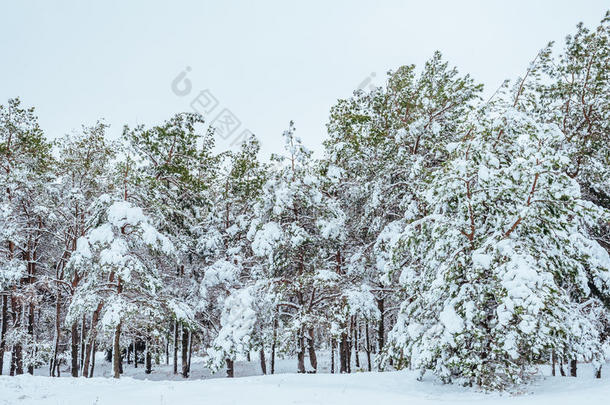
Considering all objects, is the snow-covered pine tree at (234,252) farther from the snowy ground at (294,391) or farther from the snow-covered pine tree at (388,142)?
the snow-covered pine tree at (388,142)

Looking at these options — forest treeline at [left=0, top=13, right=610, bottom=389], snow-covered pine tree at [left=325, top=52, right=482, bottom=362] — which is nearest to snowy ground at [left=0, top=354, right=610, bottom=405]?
forest treeline at [left=0, top=13, right=610, bottom=389]

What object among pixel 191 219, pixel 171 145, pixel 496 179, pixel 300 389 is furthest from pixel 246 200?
pixel 496 179

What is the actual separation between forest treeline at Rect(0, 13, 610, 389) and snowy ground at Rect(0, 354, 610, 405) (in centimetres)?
59

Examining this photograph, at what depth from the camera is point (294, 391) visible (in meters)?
9.01

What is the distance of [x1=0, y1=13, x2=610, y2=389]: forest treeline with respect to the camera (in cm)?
877

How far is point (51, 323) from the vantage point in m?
25.9

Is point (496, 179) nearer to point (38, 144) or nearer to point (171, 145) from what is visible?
point (171, 145)

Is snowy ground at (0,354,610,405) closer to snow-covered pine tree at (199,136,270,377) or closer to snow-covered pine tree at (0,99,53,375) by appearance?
snow-covered pine tree at (199,136,270,377)

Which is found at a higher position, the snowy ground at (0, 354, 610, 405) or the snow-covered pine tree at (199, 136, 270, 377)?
the snow-covered pine tree at (199, 136, 270, 377)

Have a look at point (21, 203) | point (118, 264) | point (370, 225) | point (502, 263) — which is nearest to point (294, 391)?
point (502, 263)

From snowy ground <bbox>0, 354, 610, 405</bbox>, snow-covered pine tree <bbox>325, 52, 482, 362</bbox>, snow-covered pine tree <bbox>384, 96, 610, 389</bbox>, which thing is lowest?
snowy ground <bbox>0, 354, 610, 405</bbox>

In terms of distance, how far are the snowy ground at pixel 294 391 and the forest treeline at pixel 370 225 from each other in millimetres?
593

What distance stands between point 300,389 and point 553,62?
A: 13.4 meters

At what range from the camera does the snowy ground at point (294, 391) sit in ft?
26.3
